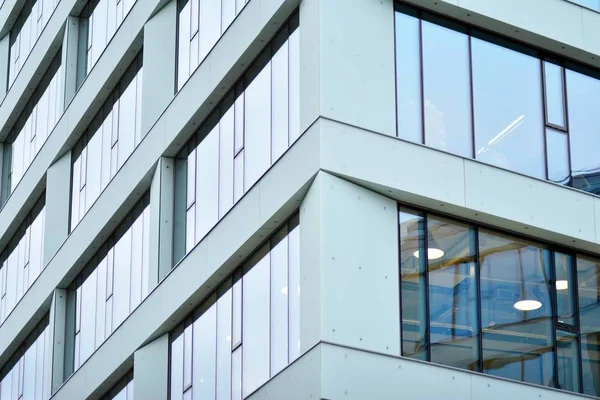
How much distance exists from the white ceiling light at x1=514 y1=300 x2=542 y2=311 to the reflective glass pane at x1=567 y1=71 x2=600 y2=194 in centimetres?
297

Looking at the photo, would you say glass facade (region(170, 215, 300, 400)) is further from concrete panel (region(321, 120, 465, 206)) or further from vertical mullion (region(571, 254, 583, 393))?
vertical mullion (region(571, 254, 583, 393))

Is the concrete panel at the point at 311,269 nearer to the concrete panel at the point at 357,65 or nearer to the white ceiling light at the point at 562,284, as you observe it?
the concrete panel at the point at 357,65

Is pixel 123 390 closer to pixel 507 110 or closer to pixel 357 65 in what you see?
pixel 357 65

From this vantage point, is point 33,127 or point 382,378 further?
point 33,127

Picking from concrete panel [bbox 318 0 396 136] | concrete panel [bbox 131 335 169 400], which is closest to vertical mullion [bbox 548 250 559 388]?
concrete panel [bbox 318 0 396 136]

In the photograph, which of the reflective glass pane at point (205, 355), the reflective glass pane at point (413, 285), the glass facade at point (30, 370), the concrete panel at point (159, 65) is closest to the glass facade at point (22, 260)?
the glass facade at point (30, 370)

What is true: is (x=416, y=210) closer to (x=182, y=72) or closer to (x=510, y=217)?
(x=510, y=217)

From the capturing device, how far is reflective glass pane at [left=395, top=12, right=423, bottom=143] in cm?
2742

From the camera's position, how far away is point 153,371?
33750mm

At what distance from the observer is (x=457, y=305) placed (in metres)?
26.9

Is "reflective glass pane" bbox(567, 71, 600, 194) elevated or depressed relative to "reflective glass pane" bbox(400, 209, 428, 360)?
elevated

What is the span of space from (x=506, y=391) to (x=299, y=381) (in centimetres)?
422

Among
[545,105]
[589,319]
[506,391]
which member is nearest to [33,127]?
[545,105]

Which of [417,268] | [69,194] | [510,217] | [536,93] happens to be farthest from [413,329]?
[69,194]
